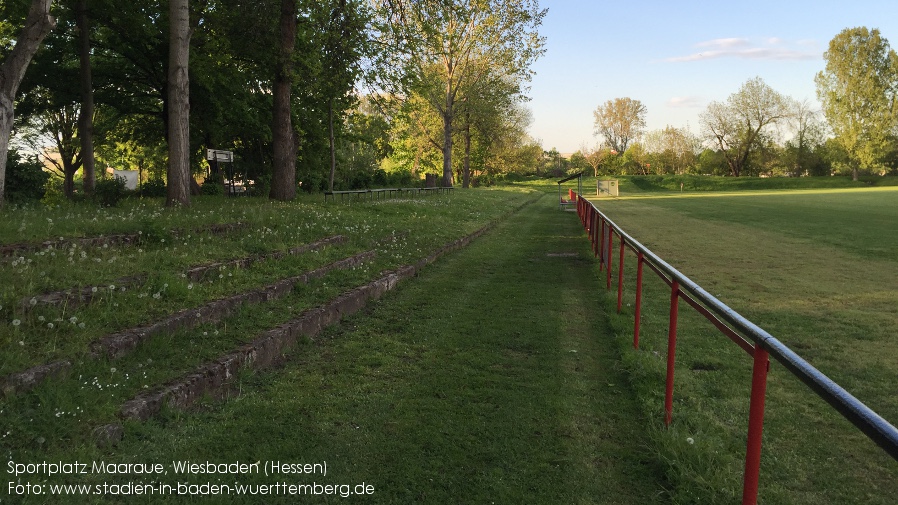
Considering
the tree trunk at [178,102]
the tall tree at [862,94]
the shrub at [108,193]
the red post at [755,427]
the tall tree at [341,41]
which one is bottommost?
the red post at [755,427]

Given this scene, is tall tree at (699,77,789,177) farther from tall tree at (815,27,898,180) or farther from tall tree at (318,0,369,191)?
tall tree at (318,0,369,191)

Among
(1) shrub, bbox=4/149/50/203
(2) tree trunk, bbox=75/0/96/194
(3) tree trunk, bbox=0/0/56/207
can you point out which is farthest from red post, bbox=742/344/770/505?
(2) tree trunk, bbox=75/0/96/194

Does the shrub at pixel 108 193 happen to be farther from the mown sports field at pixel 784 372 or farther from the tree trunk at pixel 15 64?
the mown sports field at pixel 784 372

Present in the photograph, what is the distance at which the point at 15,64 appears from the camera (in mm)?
8617

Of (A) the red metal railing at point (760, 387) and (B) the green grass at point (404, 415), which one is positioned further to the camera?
(B) the green grass at point (404, 415)

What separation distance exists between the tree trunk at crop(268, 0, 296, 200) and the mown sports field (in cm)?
965

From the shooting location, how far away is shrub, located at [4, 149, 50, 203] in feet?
42.6

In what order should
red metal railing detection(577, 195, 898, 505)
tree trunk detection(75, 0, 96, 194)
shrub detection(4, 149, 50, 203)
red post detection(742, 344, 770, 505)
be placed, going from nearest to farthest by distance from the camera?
red metal railing detection(577, 195, 898, 505) < red post detection(742, 344, 770, 505) < shrub detection(4, 149, 50, 203) < tree trunk detection(75, 0, 96, 194)

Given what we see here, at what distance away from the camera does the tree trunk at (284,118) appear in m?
14.9

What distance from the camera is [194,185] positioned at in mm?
22328

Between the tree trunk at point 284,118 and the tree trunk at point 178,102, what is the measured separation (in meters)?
4.01

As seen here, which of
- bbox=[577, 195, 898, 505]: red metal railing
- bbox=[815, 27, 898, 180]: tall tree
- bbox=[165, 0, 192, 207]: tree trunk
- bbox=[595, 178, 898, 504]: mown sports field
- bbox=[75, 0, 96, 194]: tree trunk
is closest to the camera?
bbox=[577, 195, 898, 505]: red metal railing

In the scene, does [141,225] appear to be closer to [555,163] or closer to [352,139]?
[352,139]

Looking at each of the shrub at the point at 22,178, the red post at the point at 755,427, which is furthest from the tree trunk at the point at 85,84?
the red post at the point at 755,427
